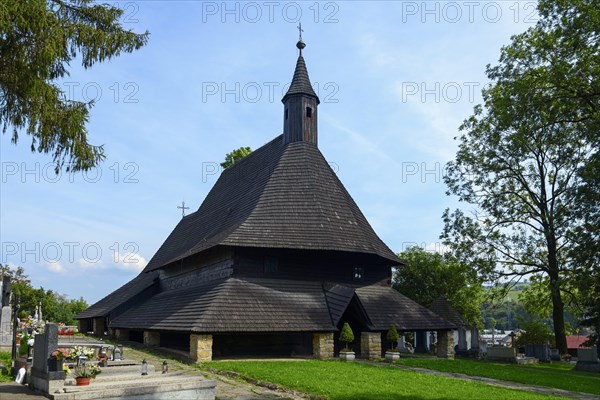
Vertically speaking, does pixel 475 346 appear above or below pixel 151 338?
below

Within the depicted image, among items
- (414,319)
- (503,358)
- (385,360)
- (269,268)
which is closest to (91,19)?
(269,268)

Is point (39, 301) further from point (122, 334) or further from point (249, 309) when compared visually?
point (249, 309)

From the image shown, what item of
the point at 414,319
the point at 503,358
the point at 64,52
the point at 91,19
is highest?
the point at 91,19

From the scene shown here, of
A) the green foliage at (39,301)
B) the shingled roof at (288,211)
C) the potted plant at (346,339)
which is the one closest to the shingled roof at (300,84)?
the shingled roof at (288,211)

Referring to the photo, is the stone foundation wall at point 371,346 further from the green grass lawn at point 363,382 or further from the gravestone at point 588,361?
the gravestone at point 588,361

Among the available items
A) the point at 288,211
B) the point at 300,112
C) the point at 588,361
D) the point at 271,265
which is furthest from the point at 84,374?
the point at 588,361

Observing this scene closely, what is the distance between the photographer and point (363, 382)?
1443cm

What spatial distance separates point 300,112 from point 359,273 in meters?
9.80

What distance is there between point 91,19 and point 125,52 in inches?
43.6

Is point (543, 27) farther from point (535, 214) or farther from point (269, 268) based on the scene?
point (269, 268)

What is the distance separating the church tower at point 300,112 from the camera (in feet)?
97.8

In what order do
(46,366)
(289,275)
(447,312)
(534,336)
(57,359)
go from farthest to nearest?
(534,336) → (447,312) → (289,275) → (46,366) → (57,359)

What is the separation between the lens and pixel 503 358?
95.1 ft

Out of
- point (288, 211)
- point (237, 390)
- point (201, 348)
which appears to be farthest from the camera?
point (288, 211)
